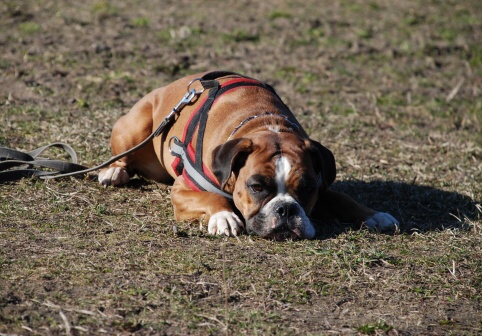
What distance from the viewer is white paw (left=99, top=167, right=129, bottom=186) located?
6.57 meters

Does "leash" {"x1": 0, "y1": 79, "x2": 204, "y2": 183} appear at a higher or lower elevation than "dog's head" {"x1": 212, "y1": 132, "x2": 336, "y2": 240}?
lower

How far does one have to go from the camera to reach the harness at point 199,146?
580 cm

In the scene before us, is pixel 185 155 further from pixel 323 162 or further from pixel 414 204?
pixel 414 204

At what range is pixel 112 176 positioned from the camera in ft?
21.6

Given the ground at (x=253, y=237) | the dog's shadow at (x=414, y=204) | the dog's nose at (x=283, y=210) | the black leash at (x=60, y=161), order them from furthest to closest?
the black leash at (x=60, y=161), the dog's shadow at (x=414, y=204), the dog's nose at (x=283, y=210), the ground at (x=253, y=237)

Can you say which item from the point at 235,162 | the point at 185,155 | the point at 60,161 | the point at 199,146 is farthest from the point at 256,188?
the point at 60,161

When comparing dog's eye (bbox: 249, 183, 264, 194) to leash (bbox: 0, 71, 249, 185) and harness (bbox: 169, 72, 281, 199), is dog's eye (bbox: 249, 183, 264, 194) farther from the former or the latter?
leash (bbox: 0, 71, 249, 185)

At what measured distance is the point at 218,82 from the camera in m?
6.39

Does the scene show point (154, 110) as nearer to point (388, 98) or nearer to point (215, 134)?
point (215, 134)

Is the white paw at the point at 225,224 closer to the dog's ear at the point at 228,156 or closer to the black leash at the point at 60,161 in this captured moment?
the dog's ear at the point at 228,156

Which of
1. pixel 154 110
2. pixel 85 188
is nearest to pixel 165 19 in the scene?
pixel 154 110

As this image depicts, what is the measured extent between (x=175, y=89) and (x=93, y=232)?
77.6 inches

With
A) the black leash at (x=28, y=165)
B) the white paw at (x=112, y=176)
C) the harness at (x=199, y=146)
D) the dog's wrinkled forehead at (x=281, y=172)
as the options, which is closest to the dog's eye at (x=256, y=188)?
the dog's wrinkled forehead at (x=281, y=172)

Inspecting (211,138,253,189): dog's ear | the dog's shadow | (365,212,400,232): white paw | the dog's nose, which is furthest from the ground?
(211,138,253,189): dog's ear
